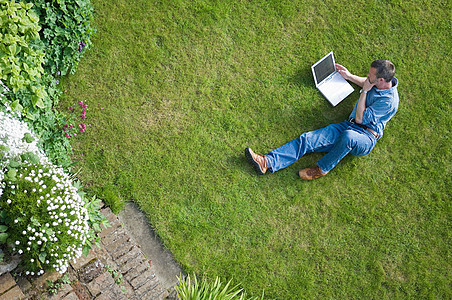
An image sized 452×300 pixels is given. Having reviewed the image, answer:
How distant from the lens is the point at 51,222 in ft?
11.8

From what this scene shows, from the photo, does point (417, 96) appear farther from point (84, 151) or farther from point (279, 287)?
point (84, 151)

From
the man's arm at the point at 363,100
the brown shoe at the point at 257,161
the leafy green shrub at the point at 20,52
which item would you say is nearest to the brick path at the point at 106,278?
the leafy green shrub at the point at 20,52

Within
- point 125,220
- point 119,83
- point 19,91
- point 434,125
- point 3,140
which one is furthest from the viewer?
point 434,125

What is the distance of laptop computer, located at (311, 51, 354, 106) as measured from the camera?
227 inches

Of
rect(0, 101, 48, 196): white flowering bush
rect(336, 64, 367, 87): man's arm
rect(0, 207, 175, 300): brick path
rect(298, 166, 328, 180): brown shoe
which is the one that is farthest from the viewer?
rect(336, 64, 367, 87): man's arm

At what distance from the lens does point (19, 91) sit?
4.18 m

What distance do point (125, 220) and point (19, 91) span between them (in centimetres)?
206

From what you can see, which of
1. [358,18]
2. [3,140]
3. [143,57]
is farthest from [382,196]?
[3,140]

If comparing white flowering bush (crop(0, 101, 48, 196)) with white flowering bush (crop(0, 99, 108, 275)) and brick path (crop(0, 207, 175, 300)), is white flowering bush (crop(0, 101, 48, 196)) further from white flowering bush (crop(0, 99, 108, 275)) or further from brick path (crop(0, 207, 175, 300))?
brick path (crop(0, 207, 175, 300))

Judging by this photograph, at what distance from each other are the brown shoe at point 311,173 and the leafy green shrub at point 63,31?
11.4 ft

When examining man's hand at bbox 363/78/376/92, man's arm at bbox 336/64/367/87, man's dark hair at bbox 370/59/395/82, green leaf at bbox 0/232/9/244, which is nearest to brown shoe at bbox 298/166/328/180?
man's hand at bbox 363/78/376/92

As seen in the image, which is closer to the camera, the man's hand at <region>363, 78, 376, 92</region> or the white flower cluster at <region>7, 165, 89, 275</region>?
the white flower cluster at <region>7, 165, 89, 275</region>

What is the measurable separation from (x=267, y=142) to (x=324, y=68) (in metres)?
1.42

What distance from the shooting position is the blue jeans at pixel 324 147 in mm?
5348
